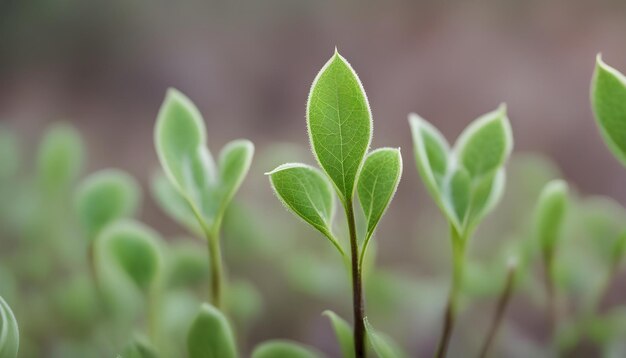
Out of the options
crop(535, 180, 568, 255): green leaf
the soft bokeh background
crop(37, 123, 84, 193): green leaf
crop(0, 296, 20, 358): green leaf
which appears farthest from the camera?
the soft bokeh background

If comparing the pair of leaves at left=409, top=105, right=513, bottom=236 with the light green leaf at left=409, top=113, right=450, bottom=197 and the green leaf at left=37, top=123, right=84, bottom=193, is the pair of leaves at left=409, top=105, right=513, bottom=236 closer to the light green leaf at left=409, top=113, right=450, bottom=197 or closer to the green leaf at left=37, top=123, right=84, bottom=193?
the light green leaf at left=409, top=113, right=450, bottom=197

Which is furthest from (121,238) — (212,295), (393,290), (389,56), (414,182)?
(389,56)

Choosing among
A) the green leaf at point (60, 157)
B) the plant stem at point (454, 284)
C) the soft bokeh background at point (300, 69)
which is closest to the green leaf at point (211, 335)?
the plant stem at point (454, 284)

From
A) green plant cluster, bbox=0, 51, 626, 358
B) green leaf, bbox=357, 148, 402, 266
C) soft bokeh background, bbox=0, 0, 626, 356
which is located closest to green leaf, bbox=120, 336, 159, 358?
green plant cluster, bbox=0, 51, 626, 358

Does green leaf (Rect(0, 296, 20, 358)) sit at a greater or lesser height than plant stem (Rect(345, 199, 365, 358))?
lesser

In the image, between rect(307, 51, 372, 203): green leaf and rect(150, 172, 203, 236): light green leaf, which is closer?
rect(307, 51, 372, 203): green leaf

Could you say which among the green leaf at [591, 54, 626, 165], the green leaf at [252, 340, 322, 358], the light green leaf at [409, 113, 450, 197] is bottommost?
the green leaf at [252, 340, 322, 358]

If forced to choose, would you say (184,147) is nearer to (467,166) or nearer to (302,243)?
(467,166)
